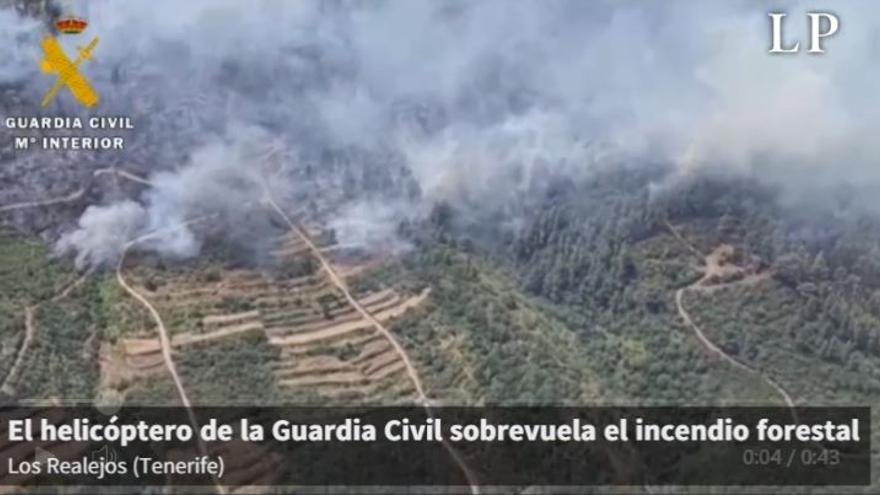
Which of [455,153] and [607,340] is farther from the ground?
[455,153]

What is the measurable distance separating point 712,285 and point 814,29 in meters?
1.95

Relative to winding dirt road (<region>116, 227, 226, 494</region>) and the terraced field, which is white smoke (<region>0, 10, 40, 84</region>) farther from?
the terraced field

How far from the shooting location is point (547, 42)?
14.6m

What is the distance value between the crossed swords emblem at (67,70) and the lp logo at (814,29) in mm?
4833

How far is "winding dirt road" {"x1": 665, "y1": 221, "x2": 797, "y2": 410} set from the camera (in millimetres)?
13633

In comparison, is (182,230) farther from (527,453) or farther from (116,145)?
(527,453)

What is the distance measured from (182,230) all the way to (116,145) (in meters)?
0.81

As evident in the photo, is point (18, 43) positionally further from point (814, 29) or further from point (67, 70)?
point (814, 29)

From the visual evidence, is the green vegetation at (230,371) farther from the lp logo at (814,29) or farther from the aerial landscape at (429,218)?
the lp logo at (814,29)

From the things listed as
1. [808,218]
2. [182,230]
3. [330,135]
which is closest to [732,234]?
[808,218]

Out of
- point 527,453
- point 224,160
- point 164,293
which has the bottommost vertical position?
point 527,453

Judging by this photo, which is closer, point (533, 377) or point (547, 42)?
point (533, 377)

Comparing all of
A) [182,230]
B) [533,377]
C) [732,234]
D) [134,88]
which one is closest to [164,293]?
[182,230]

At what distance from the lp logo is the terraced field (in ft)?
10.0
